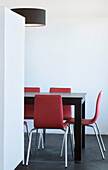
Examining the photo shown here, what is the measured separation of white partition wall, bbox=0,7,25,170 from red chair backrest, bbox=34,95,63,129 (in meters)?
0.48

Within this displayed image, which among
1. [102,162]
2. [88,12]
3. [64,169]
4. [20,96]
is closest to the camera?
[20,96]

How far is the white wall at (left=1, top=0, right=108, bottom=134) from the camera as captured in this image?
289 inches

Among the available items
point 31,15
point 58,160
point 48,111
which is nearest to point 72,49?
point 31,15

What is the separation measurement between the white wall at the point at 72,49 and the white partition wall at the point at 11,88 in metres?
2.93

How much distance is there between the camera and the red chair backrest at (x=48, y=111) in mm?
5012

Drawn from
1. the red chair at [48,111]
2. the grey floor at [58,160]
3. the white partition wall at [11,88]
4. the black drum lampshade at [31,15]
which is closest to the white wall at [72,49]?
the grey floor at [58,160]

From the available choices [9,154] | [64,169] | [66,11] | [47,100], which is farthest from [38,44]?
[9,154]

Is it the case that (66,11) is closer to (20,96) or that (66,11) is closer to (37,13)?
(37,13)

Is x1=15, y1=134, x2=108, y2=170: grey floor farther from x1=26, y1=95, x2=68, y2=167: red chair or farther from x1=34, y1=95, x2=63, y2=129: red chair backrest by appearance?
x1=34, y1=95, x2=63, y2=129: red chair backrest

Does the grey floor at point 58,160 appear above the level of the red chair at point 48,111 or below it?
below

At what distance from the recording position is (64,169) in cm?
486

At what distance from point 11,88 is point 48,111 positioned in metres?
1.04

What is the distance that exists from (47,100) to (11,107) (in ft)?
3.09

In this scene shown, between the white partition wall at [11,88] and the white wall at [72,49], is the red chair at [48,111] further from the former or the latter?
the white wall at [72,49]
